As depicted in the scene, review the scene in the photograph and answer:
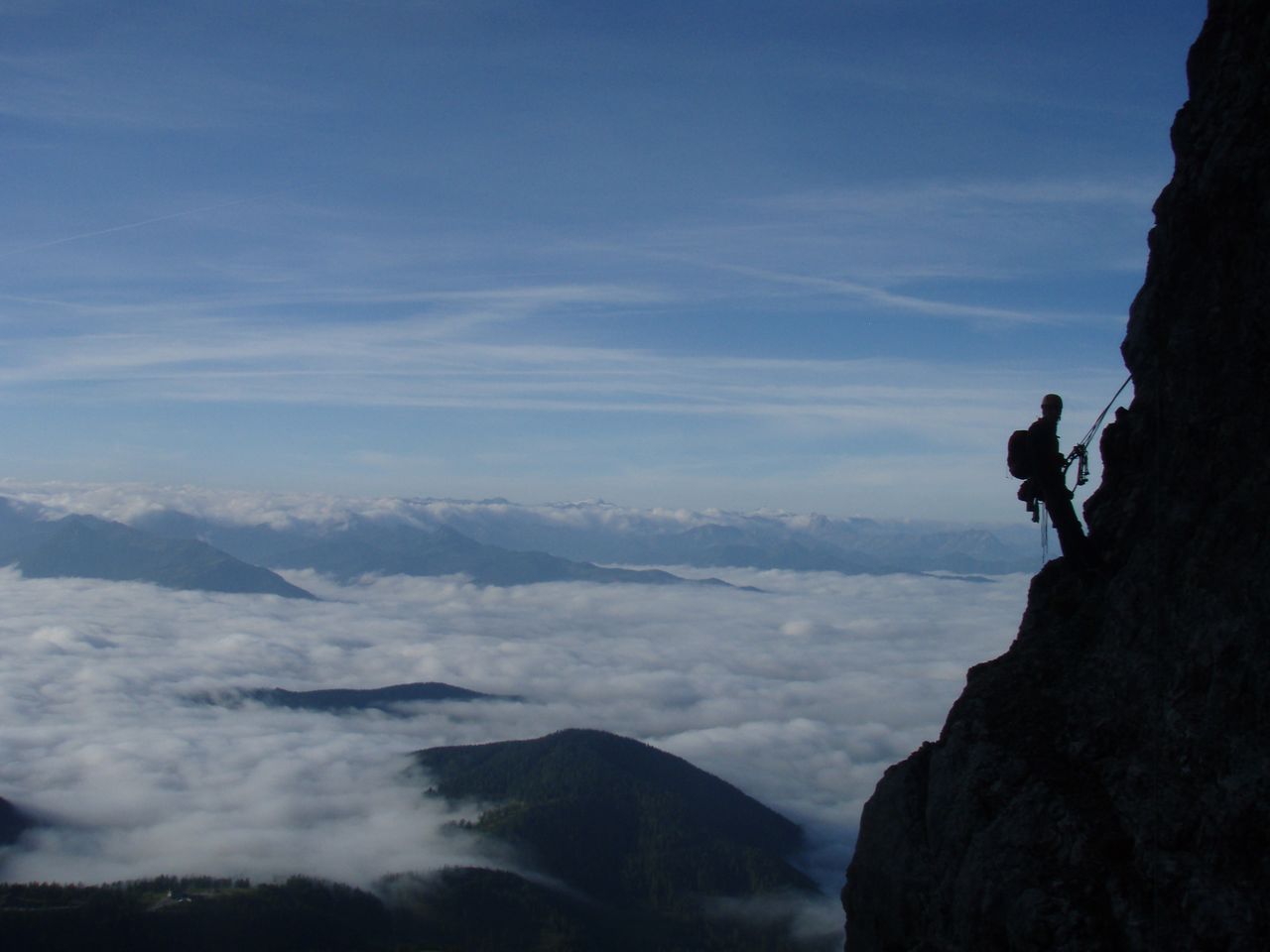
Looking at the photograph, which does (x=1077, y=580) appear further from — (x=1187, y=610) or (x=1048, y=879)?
(x=1048, y=879)

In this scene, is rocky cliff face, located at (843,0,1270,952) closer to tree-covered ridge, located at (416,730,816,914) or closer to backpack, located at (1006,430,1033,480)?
backpack, located at (1006,430,1033,480)

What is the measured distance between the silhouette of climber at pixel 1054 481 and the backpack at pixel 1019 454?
0.08 meters

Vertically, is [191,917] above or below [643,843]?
above

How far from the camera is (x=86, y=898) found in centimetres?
12431

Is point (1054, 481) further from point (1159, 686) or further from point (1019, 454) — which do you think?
point (1159, 686)

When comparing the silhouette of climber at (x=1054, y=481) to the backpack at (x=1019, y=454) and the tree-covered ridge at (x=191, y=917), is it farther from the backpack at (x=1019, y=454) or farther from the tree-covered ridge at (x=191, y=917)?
the tree-covered ridge at (x=191, y=917)

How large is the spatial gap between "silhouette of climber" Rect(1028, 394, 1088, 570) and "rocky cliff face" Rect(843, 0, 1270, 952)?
1.51 ft

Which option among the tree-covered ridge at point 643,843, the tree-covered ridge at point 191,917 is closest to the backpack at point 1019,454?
the tree-covered ridge at point 191,917

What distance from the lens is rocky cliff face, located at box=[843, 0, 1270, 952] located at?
11320 millimetres

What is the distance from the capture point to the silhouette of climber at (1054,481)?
53.9ft

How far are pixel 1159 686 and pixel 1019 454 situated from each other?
17.3 feet

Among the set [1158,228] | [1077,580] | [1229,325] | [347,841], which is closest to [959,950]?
[1077,580]

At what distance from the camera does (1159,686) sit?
42.5 feet

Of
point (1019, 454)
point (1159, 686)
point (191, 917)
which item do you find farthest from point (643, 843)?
point (1159, 686)
